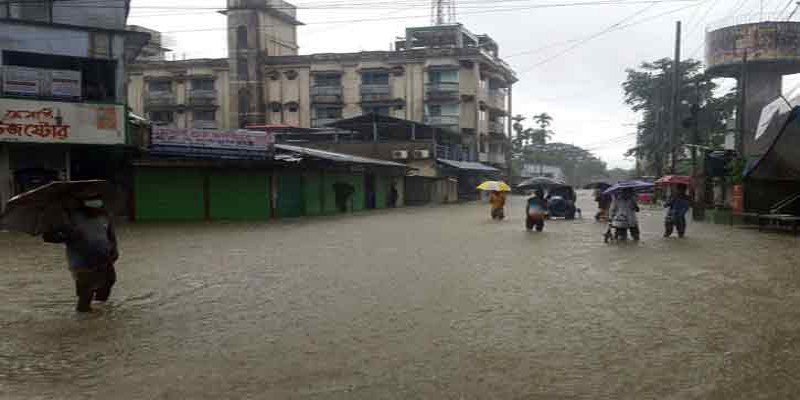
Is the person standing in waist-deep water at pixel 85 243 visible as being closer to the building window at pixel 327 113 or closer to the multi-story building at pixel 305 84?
the multi-story building at pixel 305 84

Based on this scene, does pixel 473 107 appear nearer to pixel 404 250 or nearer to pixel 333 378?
pixel 404 250

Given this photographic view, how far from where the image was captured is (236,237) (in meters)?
17.8

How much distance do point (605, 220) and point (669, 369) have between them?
65.1 ft

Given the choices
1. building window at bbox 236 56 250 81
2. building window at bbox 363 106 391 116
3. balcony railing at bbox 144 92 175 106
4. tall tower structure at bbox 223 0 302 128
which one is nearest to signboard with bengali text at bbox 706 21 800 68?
building window at bbox 363 106 391 116

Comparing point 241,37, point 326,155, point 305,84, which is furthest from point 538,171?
point 326,155

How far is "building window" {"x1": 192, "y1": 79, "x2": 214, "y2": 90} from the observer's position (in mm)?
54406

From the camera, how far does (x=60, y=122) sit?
2088 centimetres

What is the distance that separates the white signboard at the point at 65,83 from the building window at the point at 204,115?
108ft

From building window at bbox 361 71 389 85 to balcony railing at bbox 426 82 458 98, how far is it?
370 centimetres

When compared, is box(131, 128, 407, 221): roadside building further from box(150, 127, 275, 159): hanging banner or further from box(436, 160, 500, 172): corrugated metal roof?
box(436, 160, 500, 172): corrugated metal roof

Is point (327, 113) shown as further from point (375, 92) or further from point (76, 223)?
point (76, 223)

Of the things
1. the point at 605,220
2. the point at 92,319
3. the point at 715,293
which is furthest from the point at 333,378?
the point at 605,220

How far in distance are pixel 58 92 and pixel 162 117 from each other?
114ft

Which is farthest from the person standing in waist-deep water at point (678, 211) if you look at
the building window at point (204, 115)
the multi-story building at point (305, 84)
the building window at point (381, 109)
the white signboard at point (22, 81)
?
the building window at point (204, 115)
